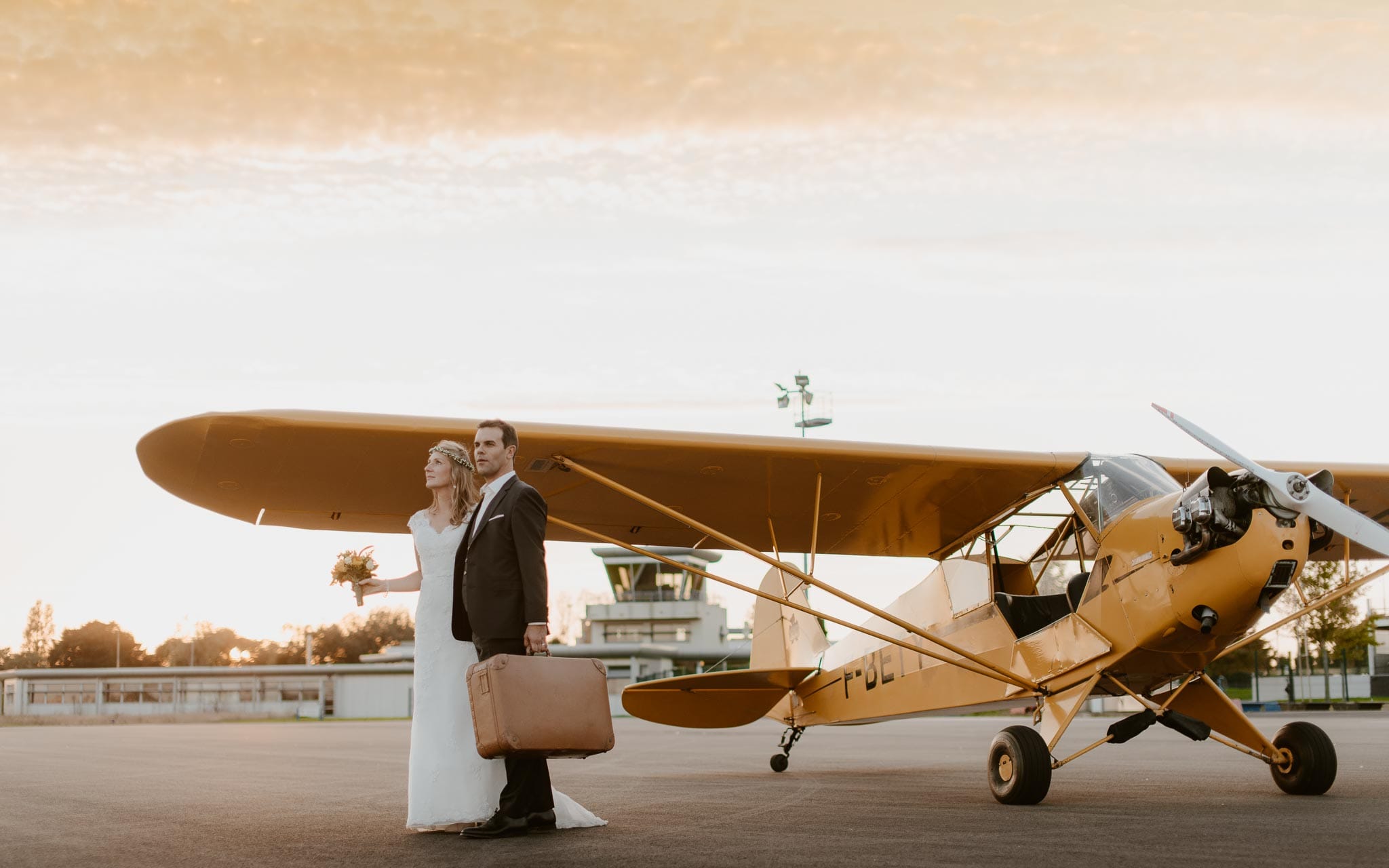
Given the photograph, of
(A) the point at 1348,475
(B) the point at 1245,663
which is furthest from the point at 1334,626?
(A) the point at 1348,475

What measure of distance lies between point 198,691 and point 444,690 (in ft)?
255

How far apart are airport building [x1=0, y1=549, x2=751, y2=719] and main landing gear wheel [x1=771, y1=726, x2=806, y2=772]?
5920 centimetres

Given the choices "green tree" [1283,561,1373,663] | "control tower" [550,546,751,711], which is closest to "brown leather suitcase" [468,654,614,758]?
"green tree" [1283,561,1373,663]

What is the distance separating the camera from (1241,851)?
5316mm

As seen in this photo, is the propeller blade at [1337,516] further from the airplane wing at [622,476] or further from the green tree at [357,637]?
the green tree at [357,637]

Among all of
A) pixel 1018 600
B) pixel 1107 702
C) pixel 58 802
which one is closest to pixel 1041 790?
pixel 1018 600

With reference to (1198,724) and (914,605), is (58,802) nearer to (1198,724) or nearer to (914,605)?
(914,605)

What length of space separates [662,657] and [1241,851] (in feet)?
222

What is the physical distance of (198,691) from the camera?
251ft

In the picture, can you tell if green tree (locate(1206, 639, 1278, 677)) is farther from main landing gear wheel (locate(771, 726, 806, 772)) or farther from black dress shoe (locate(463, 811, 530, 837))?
black dress shoe (locate(463, 811, 530, 837))

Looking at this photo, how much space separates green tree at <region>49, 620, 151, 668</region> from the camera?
371ft

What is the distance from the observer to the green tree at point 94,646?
113 metres

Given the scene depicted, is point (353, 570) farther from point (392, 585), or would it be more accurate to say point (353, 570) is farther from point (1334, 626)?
point (1334, 626)

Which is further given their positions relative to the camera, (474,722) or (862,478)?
(862,478)
